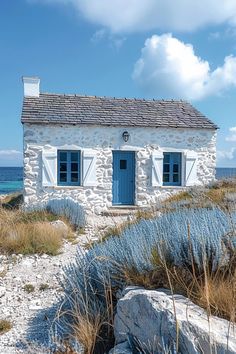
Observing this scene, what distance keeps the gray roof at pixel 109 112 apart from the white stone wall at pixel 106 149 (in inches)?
8.9

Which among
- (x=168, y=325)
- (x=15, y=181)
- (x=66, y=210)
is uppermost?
(x=168, y=325)

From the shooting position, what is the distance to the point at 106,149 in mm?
12523

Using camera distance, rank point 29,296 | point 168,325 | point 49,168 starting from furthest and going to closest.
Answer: point 49,168 → point 29,296 → point 168,325

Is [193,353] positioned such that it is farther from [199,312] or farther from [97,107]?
[97,107]

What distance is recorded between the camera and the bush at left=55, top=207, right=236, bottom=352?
2953 mm

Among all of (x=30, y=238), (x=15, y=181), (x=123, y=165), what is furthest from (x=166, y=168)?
(x=15, y=181)

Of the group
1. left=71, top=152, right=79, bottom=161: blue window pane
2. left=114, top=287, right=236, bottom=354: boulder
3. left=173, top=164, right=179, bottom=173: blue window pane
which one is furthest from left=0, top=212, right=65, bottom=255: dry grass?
left=173, top=164, right=179, bottom=173: blue window pane

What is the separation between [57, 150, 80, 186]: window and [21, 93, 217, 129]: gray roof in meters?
1.13

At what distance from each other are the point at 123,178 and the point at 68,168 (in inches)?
79.1

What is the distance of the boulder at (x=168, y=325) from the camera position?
7.21ft

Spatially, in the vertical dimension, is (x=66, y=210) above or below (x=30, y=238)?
above

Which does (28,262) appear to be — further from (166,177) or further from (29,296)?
(166,177)

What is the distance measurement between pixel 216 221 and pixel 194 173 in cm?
996

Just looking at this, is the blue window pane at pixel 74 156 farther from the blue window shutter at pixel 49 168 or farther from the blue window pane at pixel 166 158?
the blue window pane at pixel 166 158
